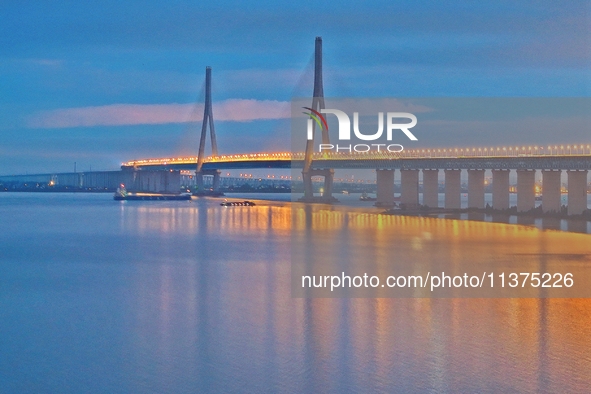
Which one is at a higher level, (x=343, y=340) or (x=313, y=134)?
(x=313, y=134)

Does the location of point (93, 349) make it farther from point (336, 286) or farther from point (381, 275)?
point (381, 275)

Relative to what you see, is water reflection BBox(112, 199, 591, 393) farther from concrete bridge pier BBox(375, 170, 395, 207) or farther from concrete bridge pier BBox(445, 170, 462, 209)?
concrete bridge pier BBox(375, 170, 395, 207)

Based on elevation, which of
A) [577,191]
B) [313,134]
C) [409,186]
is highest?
[313,134]

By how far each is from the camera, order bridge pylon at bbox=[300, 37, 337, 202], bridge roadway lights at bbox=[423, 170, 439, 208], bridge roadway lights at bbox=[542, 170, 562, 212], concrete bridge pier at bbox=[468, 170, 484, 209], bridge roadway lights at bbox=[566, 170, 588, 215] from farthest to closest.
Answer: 1. bridge pylon at bbox=[300, 37, 337, 202]
2. bridge roadway lights at bbox=[423, 170, 439, 208]
3. concrete bridge pier at bbox=[468, 170, 484, 209]
4. bridge roadway lights at bbox=[542, 170, 562, 212]
5. bridge roadway lights at bbox=[566, 170, 588, 215]

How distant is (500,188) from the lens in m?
45.2

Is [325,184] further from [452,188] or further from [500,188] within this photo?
[500,188]

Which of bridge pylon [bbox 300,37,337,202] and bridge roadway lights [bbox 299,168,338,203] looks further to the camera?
bridge roadway lights [bbox 299,168,338,203]

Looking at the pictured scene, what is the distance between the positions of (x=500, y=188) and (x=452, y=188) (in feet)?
15.3

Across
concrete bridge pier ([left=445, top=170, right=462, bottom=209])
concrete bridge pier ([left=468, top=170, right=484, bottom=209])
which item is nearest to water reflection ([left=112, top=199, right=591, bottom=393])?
concrete bridge pier ([left=468, top=170, right=484, bottom=209])

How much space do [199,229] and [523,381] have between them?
86.2 ft

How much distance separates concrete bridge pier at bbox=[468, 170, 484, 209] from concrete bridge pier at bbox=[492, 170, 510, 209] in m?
1.60

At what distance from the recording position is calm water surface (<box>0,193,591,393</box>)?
9.86m

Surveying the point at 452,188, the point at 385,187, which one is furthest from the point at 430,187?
the point at 385,187

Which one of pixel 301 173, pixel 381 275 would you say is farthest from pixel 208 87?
pixel 381 275
